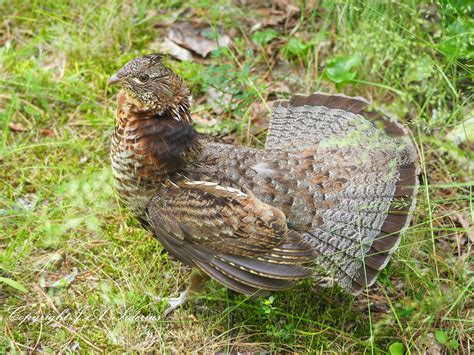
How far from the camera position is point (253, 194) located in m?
3.92

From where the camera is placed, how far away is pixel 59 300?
4.23 meters

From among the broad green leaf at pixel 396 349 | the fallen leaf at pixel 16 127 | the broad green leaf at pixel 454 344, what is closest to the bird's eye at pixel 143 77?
the fallen leaf at pixel 16 127

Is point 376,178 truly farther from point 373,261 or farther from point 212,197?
point 212,197

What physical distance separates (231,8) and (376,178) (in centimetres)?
268

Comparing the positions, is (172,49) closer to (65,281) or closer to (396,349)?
(65,281)

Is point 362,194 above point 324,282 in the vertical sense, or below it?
above

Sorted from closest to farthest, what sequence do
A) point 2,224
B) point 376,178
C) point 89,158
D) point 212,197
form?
point 212,197 → point 376,178 → point 2,224 → point 89,158

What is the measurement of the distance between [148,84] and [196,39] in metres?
2.24

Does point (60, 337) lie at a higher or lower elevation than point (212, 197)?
lower

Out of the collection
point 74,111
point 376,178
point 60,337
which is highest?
point 376,178

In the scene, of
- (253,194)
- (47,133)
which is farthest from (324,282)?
(47,133)

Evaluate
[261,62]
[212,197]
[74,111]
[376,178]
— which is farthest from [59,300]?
[261,62]

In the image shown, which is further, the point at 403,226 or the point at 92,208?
the point at 92,208

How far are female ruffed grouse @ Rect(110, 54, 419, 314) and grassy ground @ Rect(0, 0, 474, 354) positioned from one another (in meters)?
0.29
